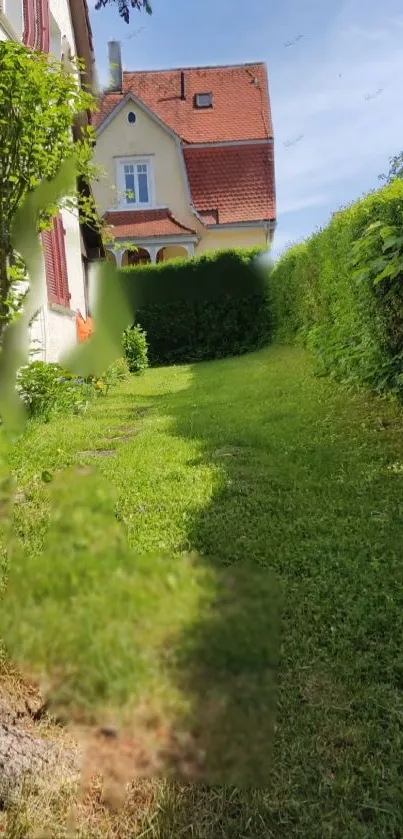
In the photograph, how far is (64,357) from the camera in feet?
2.05

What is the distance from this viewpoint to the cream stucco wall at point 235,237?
20688 millimetres

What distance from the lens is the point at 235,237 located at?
21.0 m

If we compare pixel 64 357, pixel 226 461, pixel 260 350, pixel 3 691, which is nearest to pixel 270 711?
pixel 3 691

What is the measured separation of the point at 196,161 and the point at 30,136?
21.7 meters

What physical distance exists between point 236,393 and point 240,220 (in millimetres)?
14390

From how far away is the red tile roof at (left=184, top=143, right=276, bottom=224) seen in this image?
68.5ft

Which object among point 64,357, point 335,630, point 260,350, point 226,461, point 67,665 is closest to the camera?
point 64,357

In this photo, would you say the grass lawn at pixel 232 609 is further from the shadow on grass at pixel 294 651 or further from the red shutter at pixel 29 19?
the red shutter at pixel 29 19

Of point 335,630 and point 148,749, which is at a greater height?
point 148,749

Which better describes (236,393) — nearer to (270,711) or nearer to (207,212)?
(270,711)

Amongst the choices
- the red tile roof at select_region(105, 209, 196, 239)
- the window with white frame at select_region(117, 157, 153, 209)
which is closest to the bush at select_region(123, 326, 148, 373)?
the red tile roof at select_region(105, 209, 196, 239)

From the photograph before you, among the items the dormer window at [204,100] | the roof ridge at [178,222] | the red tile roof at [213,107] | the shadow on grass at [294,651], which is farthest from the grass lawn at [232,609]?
the dormer window at [204,100]

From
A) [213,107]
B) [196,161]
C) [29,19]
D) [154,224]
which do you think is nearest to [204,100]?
[213,107]

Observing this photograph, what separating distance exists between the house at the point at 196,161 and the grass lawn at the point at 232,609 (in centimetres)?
1593
